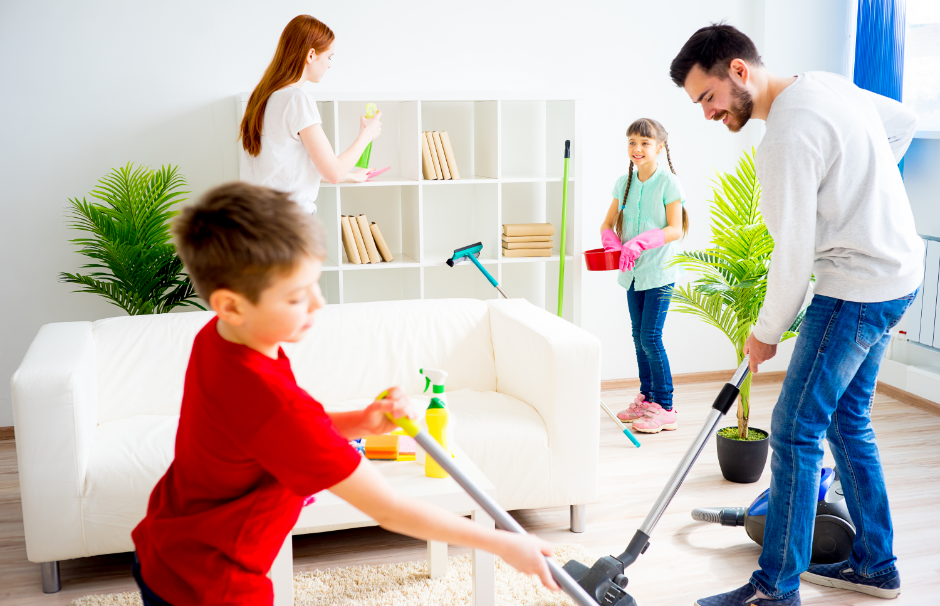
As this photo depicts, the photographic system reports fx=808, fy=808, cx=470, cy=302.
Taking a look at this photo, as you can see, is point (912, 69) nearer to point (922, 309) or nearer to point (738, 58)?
point (922, 309)

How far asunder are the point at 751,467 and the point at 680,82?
5.38 feet

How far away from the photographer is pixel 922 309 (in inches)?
156

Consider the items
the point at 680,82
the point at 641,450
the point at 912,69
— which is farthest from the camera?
the point at 912,69

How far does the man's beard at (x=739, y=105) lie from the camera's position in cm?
195

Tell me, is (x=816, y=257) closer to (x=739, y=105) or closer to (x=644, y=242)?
(x=739, y=105)

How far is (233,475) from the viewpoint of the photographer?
3.33 ft

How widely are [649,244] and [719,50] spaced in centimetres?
170

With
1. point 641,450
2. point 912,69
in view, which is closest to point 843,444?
point 641,450

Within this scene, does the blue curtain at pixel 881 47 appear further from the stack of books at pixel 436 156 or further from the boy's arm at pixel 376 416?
the boy's arm at pixel 376 416

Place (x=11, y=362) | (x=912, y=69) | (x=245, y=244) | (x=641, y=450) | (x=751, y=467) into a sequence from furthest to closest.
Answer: (x=912, y=69) < (x=11, y=362) < (x=641, y=450) < (x=751, y=467) < (x=245, y=244)

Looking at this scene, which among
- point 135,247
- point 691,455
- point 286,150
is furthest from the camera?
point 135,247

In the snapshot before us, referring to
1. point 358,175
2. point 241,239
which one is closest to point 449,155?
point 358,175

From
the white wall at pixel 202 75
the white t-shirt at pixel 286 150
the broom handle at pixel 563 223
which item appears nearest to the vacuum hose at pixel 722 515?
the broom handle at pixel 563 223

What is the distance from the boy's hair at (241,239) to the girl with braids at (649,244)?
2.78 metres
